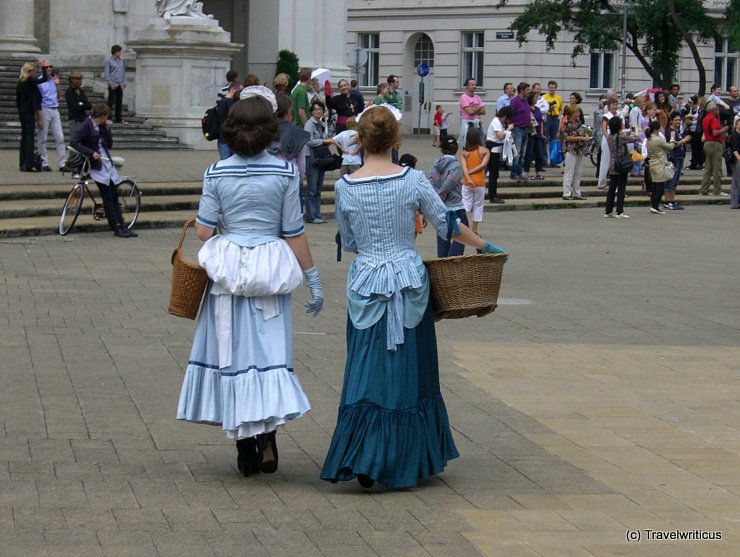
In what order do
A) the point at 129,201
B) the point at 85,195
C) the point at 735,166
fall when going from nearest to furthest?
the point at 85,195 → the point at 129,201 → the point at 735,166

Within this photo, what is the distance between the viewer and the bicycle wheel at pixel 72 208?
17.9 m

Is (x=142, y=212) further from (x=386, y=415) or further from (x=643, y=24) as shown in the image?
(x=643, y=24)

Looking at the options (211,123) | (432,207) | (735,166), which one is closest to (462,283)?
(432,207)

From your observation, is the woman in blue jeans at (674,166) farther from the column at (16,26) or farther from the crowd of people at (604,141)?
the column at (16,26)

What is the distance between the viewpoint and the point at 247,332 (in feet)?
21.9

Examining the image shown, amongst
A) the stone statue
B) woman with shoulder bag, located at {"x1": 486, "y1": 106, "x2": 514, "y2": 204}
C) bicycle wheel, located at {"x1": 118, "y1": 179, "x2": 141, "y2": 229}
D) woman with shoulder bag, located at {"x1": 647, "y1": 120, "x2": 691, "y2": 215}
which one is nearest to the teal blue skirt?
bicycle wheel, located at {"x1": 118, "y1": 179, "x2": 141, "y2": 229}

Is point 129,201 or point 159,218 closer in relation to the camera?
point 129,201

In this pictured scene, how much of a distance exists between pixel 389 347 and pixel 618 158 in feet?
55.2

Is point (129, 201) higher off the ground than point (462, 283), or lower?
lower

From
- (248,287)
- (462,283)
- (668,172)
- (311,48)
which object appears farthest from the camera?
(311,48)

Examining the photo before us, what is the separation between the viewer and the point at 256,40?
137 ft

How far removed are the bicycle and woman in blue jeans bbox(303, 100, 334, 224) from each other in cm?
262

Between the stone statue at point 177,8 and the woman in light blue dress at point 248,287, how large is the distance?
81.3ft

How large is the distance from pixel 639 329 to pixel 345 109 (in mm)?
14643
